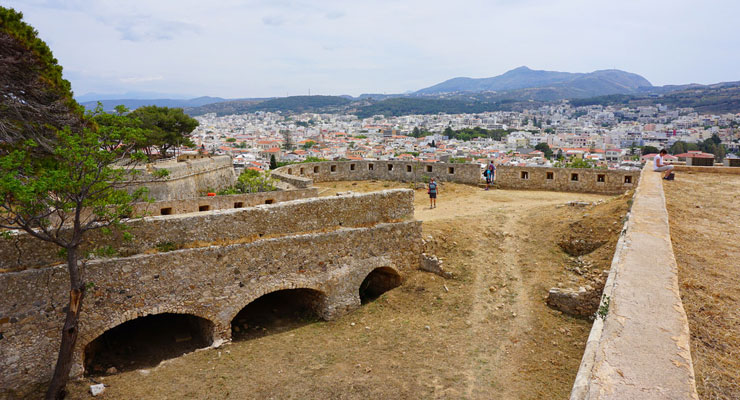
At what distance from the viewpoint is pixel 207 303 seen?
9375mm

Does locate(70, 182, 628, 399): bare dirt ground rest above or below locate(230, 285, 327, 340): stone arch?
above

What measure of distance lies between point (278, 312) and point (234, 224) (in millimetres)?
3043

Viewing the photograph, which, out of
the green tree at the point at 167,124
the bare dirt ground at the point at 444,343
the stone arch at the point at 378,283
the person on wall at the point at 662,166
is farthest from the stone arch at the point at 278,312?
the green tree at the point at 167,124

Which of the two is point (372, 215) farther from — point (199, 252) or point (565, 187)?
point (565, 187)

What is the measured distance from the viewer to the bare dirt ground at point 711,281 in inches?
146

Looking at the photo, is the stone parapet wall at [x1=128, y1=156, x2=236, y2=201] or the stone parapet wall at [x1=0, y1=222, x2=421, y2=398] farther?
the stone parapet wall at [x1=128, y1=156, x2=236, y2=201]

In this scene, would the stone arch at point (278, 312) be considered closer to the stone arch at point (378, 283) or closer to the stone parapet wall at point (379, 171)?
the stone arch at point (378, 283)

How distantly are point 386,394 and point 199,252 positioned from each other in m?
5.01

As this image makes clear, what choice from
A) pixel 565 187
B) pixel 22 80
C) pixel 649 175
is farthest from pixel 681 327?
pixel 22 80

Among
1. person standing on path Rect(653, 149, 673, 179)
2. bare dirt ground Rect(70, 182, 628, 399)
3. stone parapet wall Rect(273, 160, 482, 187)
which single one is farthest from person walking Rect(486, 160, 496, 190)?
bare dirt ground Rect(70, 182, 628, 399)

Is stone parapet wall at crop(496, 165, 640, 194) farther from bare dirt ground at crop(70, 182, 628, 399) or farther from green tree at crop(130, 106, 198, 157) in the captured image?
green tree at crop(130, 106, 198, 157)

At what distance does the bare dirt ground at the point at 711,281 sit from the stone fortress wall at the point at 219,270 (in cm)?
645

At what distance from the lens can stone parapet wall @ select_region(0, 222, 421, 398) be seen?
7969mm

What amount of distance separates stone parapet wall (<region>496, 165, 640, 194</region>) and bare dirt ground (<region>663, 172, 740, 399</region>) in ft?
19.7
